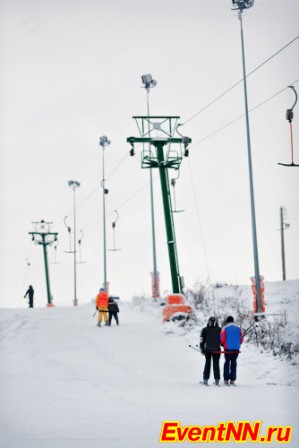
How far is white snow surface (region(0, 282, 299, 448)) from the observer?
9.45 meters

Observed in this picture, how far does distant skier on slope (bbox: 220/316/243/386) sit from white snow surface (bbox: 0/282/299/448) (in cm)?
35

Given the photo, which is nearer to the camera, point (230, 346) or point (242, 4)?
point (230, 346)

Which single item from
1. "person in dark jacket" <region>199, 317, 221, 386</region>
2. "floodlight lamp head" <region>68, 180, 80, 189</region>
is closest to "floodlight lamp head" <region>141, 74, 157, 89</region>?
"person in dark jacket" <region>199, 317, 221, 386</region>

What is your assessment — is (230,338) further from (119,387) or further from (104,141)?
(104,141)

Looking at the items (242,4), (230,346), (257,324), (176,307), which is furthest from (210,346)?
(242,4)

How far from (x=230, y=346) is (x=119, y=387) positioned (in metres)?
2.81

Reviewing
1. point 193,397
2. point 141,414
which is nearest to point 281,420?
point 141,414

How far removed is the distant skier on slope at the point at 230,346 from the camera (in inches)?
616

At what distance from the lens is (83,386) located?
1454cm

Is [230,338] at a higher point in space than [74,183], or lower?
lower

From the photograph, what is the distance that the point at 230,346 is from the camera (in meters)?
15.7

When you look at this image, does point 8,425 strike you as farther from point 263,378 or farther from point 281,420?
point 263,378

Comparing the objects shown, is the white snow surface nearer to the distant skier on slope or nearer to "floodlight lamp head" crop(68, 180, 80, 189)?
the distant skier on slope

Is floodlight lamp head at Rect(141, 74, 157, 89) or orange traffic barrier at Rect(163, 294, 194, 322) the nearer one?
orange traffic barrier at Rect(163, 294, 194, 322)
